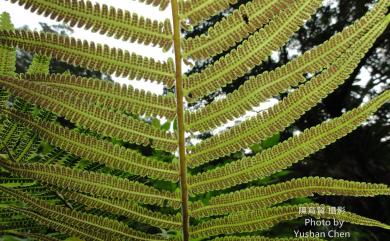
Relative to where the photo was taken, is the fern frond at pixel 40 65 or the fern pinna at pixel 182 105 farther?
the fern frond at pixel 40 65

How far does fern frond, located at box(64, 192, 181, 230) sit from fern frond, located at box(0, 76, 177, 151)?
127 millimetres

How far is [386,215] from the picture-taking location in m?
4.25

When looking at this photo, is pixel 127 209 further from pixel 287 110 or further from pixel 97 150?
pixel 287 110

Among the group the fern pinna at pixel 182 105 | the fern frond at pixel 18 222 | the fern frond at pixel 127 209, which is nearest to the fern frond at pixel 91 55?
the fern pinna at pixel 182 105

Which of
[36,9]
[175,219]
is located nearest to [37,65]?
[36,9]

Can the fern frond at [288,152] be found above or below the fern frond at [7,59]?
below

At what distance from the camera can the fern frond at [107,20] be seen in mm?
659

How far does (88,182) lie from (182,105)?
23 centimetres

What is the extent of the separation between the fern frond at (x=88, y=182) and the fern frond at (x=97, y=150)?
0.03m

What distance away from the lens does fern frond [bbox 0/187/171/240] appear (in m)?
0.69

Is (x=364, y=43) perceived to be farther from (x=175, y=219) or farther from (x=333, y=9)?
(x=333, y=9)

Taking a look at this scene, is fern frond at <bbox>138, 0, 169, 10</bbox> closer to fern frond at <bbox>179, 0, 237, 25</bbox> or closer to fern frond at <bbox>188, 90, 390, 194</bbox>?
fern frond at <bbox>179, 0, 237, 25</bbox>

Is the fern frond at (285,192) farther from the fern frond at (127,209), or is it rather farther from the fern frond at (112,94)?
the fern frond at (112,94)

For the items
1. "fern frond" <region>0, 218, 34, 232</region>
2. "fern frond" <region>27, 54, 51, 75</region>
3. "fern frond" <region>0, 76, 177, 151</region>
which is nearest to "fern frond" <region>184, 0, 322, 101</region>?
"fern frond" <region>0, 76, 177, 151</region>
